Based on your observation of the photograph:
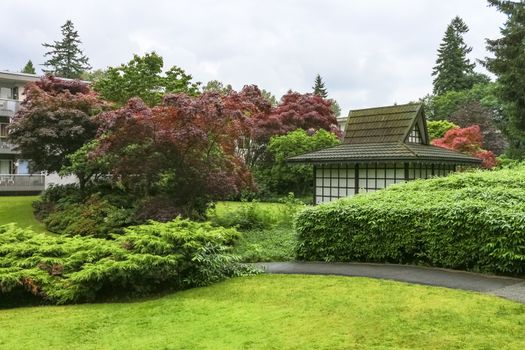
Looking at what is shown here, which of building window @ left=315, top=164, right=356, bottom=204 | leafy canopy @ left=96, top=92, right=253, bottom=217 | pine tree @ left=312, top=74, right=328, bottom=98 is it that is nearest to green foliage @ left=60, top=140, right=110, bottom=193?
leafy canopy @ left=96, top=92, right=253, bottom=217

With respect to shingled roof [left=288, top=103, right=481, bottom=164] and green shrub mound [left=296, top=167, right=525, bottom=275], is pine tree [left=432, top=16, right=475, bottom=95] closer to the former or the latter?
shingled roof [left=288, top=103, right=481, bottom=164]

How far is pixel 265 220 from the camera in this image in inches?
676

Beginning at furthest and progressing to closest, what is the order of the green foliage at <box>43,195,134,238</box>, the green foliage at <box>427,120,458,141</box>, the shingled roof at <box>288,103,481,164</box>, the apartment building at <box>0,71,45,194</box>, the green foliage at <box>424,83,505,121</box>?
the green foliage at <box>424,83,505,121</box> < the green foliage at <box>427,120,458,141</box> < the apartment building at <box>0,71,45,194</box> < the shingled roof at <box>288,103,481,164</box> < the green foliage at <box>43,195,134,238</box>

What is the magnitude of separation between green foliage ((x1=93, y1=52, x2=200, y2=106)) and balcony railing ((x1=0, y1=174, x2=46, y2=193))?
9497mm

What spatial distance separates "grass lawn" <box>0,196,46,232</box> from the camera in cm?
2005

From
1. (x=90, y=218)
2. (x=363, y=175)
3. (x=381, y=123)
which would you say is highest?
(x=381, y=123)

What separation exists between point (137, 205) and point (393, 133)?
10561mm

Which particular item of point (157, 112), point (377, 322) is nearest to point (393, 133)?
point (157, 112)

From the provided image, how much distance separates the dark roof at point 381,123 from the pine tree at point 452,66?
41174 mm

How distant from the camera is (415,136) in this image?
66.9ft

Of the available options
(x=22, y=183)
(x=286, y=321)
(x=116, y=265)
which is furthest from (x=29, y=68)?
(x=286, y=321)

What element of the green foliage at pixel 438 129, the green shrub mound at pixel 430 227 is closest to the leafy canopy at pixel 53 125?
the green shrub mound at pixel 430 227

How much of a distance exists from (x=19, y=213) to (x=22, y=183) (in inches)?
312

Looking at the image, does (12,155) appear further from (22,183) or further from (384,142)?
(384,142)
